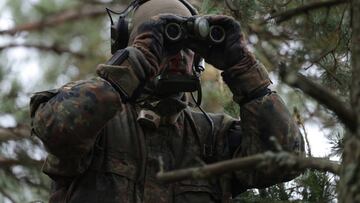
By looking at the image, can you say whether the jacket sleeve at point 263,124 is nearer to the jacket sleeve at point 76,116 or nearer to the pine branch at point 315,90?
the jacket sleeve at point 76,116

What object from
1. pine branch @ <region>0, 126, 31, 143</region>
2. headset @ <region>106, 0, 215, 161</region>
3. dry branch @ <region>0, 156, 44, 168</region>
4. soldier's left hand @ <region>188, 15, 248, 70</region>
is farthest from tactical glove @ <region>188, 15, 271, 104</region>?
pine branch @ <region>0, 126, 31, 143</region>

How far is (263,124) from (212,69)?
9.89 ft

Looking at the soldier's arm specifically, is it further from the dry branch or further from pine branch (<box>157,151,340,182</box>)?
the dry branch

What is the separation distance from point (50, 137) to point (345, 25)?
1092 mm

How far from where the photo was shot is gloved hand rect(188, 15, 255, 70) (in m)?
2.99

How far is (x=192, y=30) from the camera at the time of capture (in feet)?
9.73

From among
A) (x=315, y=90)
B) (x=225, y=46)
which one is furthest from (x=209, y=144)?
(x=315, y=90)

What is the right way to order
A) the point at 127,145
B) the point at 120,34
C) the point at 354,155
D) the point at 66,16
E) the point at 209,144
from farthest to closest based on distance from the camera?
the point at 66,16 < the point at 120,34 < the point at 209,144 < the point at 127,145 < the point at 354,155

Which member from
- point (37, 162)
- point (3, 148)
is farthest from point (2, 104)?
point (37, 162)

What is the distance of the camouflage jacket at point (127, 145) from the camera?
282 centimetres

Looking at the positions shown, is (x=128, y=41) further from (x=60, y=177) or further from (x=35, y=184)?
(x=35, y=184)

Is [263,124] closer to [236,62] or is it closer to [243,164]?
[236,62]

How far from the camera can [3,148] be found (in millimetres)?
5750

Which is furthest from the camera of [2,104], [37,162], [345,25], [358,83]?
[2,104]
